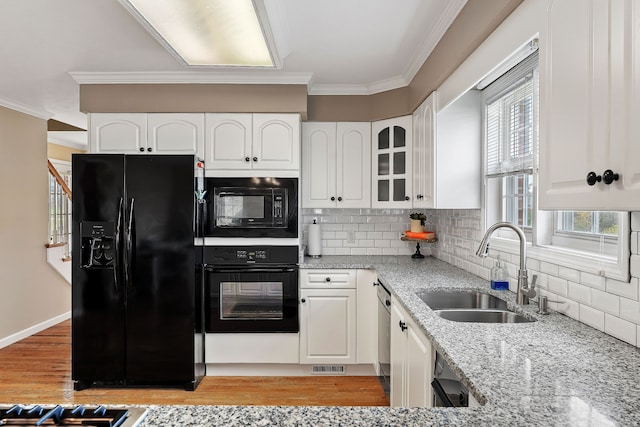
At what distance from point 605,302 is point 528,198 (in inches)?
36.1

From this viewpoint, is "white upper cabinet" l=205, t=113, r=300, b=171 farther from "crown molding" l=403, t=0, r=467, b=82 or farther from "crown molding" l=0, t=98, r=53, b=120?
"crown molding" l=0, t=98, r=53, b=120

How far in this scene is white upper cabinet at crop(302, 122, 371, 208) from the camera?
11.9 feet

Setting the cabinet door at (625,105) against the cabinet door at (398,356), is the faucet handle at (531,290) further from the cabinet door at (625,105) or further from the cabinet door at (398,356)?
the cabinet door at (625,105)

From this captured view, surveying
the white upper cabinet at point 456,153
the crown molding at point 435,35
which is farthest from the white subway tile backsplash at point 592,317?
the crown molding at point 435,35

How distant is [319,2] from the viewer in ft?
7.04

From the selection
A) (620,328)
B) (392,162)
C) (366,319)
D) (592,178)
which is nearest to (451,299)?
(620,328)

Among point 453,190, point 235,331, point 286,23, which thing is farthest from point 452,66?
point 235,331

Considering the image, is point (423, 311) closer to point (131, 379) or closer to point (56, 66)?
point (131, 379)

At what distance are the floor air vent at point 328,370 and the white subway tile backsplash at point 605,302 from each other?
2.22m

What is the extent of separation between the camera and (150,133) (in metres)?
3.29

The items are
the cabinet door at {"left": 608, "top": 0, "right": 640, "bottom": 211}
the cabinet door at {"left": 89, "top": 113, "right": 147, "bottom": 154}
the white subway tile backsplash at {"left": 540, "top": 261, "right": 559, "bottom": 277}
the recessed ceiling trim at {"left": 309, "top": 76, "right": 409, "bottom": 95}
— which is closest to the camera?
the cabinet door at {"left": 608, "top": 0, "right": 640, "bottom": 211}

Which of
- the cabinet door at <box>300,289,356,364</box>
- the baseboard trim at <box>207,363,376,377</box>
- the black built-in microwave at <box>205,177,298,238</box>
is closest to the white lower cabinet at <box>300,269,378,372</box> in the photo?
the cabinet door at <box>300,289,356,364</box>

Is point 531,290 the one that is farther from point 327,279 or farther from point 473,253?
point 327,279

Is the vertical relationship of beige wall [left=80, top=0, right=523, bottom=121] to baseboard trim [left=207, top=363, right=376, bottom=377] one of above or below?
above
